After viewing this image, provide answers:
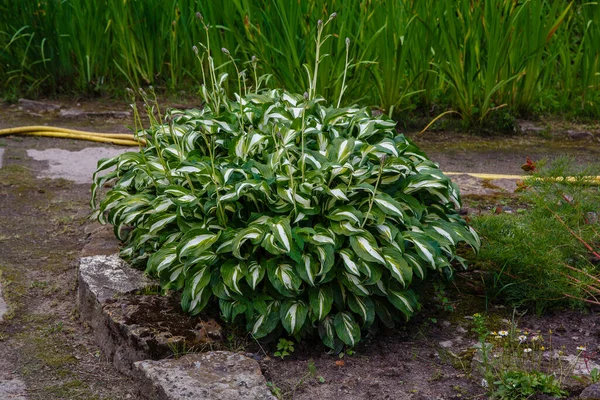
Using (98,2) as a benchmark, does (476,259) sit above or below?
below

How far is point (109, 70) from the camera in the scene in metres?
5.56

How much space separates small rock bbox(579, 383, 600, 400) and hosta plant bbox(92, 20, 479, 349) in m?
0.56

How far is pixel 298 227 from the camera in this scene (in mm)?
2406

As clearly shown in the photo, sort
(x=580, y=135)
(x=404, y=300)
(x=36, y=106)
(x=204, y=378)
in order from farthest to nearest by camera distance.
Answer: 1. (x=36, y=106)
2. (x=580, y=135)
3. (x=404, y=300)
4. (x=204, y=378)

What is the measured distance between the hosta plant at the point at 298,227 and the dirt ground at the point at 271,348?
10 cm

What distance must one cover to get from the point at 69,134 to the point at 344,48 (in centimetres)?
171

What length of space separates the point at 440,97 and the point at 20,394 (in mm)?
3400

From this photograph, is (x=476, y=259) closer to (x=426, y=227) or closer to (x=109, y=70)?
(x=426, y=227)

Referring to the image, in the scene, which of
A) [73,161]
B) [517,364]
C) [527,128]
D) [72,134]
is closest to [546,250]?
[517,364]

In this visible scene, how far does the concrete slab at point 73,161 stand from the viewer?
13.6ft

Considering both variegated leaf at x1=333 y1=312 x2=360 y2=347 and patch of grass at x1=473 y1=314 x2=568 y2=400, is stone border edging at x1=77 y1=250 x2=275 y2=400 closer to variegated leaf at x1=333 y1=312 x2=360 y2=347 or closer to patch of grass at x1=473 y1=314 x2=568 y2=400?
variegated leaf at x1=333 y1=312 x2=360 y2=347

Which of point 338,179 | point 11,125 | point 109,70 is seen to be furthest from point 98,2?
point 338,179

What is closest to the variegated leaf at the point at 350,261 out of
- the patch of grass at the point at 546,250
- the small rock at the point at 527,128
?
the patch of grass at the point at 546,250

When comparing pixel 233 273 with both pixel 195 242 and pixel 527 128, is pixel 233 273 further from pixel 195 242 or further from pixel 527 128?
pixel 527 128
